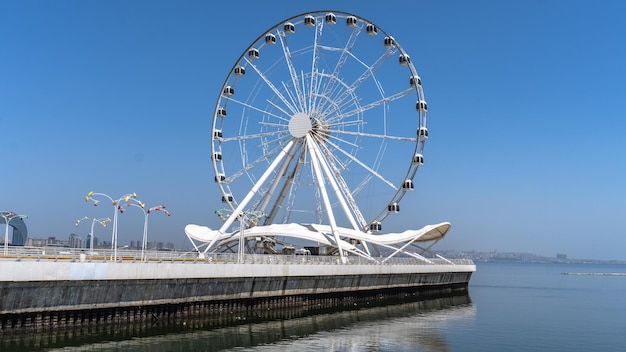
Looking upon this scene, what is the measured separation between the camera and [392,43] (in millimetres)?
65812

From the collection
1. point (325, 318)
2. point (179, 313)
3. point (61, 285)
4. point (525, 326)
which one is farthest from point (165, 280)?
point (525, 326)

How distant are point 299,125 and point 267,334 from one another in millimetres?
29062

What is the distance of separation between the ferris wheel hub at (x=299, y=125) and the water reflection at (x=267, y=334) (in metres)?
19.0

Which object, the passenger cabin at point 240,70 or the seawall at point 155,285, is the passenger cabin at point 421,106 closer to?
the seawall at point 155,285

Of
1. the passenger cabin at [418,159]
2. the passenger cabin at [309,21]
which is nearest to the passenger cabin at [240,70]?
the passenger cabin at [309,21]

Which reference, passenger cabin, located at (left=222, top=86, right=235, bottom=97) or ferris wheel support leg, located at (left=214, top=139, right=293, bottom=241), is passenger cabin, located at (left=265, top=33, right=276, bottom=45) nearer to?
passenger cabin, located at (left=222, top=86, right=235, bottom=97)

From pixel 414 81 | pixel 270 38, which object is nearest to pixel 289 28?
pixel 270 38

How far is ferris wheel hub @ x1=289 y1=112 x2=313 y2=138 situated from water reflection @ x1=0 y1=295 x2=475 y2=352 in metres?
19.0

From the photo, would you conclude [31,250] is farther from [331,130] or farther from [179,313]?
[331,130]

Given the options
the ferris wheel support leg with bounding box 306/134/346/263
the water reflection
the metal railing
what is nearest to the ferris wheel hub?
the ferris wheel support leg with bounding box 306/134/346/263

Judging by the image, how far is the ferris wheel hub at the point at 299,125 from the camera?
6438 cm

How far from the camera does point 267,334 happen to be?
40156 millimetres

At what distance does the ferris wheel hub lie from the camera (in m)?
64.4

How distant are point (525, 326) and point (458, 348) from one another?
14097mm
